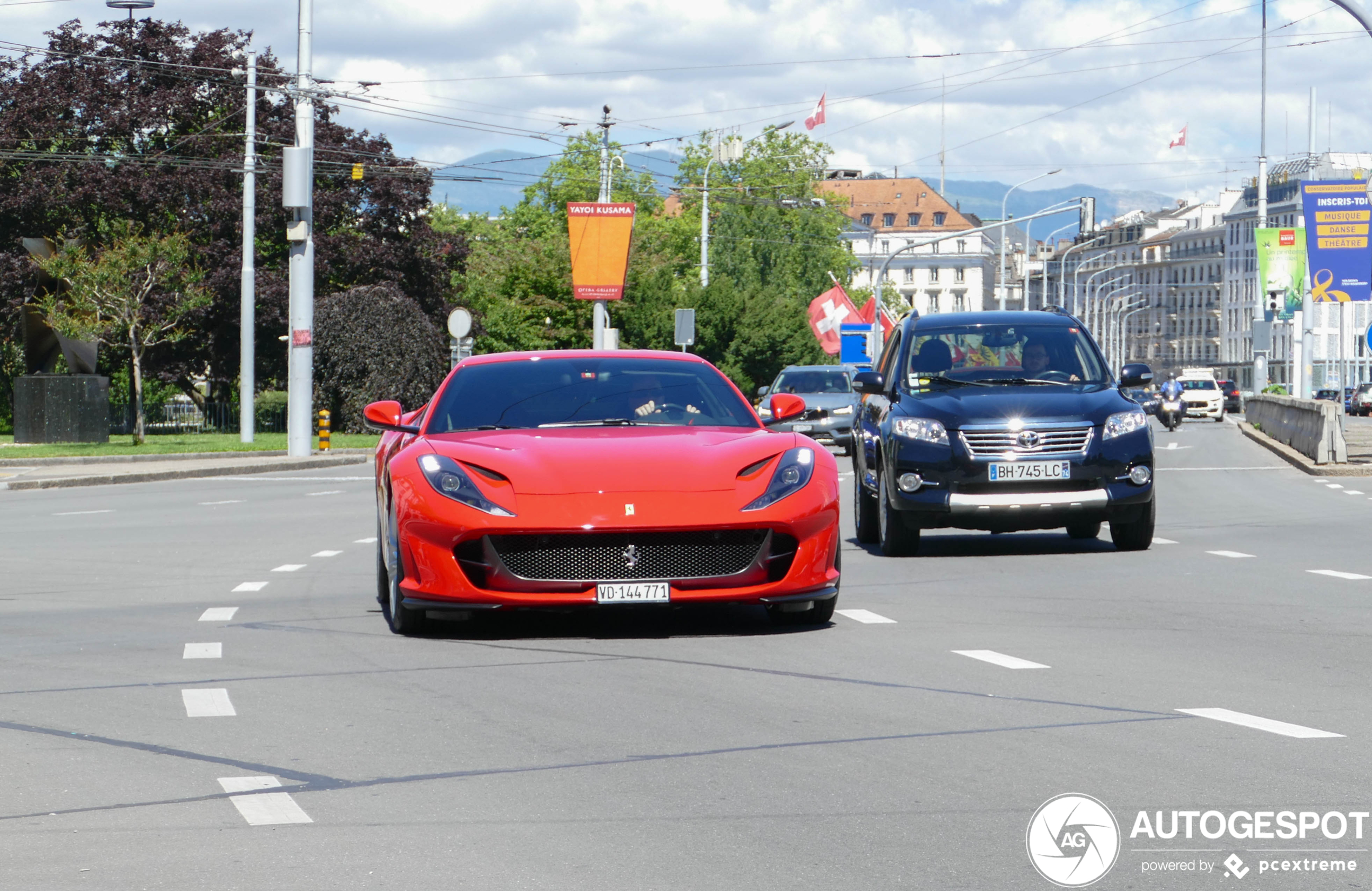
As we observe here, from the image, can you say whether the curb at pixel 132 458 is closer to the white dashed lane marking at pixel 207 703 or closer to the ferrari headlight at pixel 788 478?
the ferrari headlight at pixel 788 478

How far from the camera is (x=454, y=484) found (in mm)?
9156

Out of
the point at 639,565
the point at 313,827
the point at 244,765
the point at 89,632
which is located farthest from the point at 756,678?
the point at 89,632

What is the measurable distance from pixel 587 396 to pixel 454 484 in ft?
4.47

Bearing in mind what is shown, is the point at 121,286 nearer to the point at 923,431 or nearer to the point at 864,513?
the point at 864,513

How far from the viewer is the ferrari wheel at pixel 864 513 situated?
15.6 metres

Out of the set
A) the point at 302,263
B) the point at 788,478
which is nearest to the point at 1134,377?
the point at 788,478

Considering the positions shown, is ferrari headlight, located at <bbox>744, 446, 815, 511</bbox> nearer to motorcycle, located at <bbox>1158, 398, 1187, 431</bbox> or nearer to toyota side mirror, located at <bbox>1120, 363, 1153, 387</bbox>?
toyota side mirror, located at <bbox>1120, 363, 1153, 387</bbox>

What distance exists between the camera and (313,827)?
5379 mm

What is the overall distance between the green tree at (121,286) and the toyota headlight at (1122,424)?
30.2m

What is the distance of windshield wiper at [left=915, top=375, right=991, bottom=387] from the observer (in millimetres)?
14695

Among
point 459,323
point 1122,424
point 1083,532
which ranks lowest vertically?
point 1083,532

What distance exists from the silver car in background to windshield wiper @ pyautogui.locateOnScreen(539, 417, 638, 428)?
2336 cm

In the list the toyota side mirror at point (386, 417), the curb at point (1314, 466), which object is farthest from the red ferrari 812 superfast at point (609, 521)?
the curb at point (1314, 466)

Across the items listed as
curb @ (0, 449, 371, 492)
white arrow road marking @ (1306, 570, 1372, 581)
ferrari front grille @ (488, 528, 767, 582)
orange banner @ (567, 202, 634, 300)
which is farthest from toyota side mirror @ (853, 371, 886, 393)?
orange banner @ (567, 202, 634, 300)
